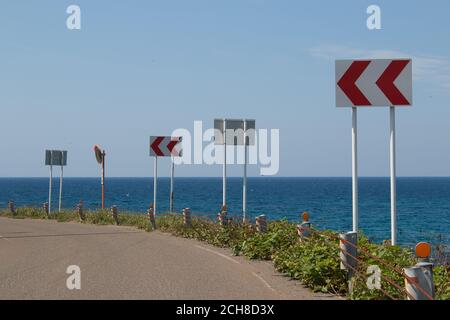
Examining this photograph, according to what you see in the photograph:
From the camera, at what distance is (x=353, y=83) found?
10.3 metres

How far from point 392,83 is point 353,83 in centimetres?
68

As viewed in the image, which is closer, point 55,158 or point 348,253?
point 348,253

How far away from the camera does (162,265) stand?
40.2 feet

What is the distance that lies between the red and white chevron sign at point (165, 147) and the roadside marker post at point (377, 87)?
1270cm

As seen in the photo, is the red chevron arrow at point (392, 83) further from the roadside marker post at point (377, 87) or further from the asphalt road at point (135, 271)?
the asphalt road at point (135, 271)

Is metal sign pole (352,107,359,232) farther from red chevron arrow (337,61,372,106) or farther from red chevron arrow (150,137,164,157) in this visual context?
red chevron arrow (150,137,164,157)

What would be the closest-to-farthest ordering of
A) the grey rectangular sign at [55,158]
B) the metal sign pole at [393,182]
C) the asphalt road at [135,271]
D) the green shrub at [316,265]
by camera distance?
the asphalt road at [135,271], the green shrub at [316,265], the metal sign pole at [393,182], the grey rectangular sign at [55,158]

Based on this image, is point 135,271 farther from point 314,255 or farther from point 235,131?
point 235,131

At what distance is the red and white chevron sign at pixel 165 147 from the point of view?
22562 millimetres

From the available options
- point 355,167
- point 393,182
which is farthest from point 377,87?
point 393,182

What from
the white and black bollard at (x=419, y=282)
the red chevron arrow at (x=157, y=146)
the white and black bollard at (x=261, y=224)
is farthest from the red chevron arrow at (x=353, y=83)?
the red chevron arrow at (x=157, y=146)

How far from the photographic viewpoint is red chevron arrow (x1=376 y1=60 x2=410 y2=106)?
1002 centimetres
